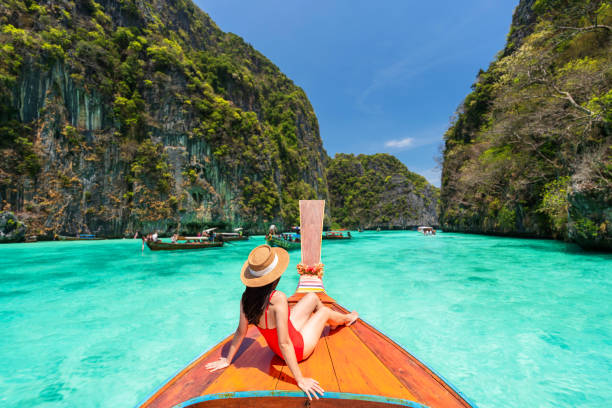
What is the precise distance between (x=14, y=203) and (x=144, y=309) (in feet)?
92.7

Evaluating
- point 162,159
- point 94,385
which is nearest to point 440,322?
point 94,385

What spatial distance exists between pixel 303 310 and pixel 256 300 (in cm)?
72

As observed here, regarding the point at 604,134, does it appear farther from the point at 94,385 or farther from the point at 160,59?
the point at 160,59

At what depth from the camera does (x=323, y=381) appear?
5.62 feet

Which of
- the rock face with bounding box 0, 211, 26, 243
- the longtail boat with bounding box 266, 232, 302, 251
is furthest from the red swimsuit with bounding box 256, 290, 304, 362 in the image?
the rock face with bounding box 0, 211, 26, 243

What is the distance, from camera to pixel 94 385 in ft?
10.2

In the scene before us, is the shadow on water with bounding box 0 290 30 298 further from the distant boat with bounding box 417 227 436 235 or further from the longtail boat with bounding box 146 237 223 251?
the distant boat with bounding box 417 227 436 235

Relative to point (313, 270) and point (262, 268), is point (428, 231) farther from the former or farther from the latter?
point (262, 268)

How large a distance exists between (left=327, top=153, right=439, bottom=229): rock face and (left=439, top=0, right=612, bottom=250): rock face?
4448 centimetres

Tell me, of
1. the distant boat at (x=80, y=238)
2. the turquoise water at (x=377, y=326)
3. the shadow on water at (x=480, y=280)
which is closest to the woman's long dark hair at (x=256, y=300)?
the turquoise water at (x=377, y=326)

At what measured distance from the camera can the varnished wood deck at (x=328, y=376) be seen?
61.6 inches

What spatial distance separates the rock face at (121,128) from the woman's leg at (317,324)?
97.2 feet

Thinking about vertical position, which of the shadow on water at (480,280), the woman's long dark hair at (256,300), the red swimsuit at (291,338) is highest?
the woman's long dark hair at (256,300)

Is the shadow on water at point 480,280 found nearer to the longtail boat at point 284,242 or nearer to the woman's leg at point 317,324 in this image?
the woman's leg at point 317,324
